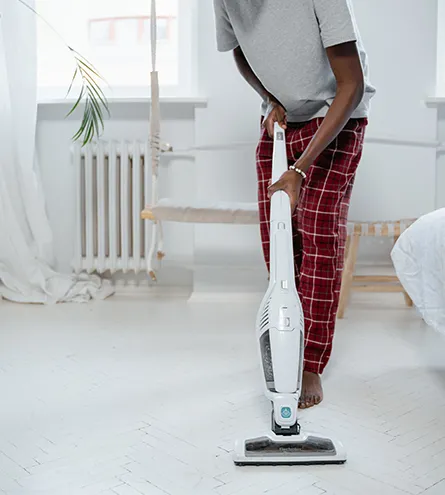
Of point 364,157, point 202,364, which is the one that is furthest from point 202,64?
point 202,364

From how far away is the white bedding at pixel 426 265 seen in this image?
1950 millimetres

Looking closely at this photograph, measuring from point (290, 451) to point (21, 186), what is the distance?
2111 mm

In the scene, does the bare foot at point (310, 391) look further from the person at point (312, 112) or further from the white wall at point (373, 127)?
the white wall at point (373, 127)

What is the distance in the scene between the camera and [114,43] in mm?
3520

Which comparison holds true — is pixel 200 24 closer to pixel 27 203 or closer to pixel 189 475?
pixel 27 203

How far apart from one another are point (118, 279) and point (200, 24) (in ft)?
4.01

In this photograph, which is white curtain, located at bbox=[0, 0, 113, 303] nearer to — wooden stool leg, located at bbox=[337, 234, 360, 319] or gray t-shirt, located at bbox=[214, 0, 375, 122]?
wooden stool leg, located at bbox=[337, 234, 360, 319]

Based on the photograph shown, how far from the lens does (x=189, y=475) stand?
1.47 m

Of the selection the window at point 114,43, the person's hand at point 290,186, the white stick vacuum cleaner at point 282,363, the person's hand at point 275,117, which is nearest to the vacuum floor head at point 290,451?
the white stick vacuum cleaner at point 282,363

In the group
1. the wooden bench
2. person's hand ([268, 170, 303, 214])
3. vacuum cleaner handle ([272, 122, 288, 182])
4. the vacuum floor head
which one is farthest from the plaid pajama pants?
the wooden bench

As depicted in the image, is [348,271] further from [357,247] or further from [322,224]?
[322,224]

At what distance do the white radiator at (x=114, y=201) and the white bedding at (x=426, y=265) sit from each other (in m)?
1.53

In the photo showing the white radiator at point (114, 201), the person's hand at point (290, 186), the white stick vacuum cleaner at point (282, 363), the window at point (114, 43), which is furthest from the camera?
the window at point (114, 43)

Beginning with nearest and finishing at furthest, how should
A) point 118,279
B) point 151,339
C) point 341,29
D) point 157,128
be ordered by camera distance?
point 341,29
point 151,339
point 157,128
point 118,279
